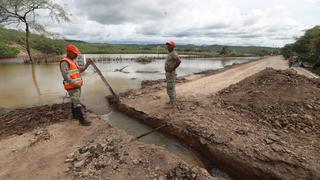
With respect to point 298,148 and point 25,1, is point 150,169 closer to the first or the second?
point 298,148

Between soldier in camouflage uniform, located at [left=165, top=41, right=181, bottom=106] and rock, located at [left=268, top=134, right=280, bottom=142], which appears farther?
soldier in camouflage uniform, located at [left=165, top=41, right=181, bottom=106]

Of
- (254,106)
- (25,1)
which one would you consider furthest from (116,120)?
(25,1)

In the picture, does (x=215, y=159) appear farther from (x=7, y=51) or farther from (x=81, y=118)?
(x=7, y=51)

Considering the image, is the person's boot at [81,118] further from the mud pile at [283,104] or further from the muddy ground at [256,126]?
the mud pile at [283,104]

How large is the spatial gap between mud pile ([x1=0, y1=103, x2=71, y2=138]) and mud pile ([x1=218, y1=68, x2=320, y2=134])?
447cm

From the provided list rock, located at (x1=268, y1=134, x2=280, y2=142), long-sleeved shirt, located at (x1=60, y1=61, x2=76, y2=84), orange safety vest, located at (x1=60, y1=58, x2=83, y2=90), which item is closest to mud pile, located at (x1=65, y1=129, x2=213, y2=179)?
orange safety vest, located at (x1=60, y1=58, x2=83, y2=90)

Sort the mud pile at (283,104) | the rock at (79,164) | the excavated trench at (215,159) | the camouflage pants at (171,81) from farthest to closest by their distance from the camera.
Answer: the camouflage pants at (171,81), the mud pile at (283,104), the excavated trench at (215,159), the rock at (79,164)

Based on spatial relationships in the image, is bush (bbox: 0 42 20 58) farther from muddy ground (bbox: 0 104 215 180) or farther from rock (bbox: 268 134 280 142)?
rock (bbox: 268 134 280 142)

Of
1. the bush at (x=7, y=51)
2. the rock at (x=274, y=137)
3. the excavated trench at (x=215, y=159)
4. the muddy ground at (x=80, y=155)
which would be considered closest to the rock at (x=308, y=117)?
the rock at (x=274, y=137)

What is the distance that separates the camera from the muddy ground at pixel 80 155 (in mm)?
2533

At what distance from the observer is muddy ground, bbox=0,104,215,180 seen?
8.31 feet

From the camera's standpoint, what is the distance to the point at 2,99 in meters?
6.75

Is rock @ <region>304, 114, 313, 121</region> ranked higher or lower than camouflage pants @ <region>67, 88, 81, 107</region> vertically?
lower

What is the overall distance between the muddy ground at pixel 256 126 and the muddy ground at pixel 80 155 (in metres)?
0.80
